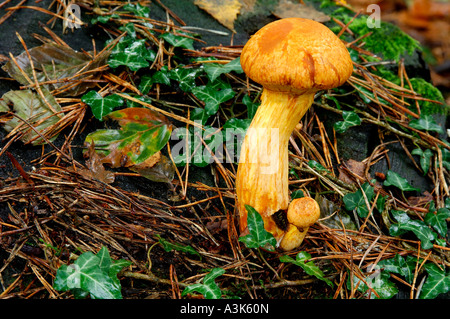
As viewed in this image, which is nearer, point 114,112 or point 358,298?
point 358,298

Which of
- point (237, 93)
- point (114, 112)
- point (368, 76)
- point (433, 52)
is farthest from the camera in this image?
point (433, 52)

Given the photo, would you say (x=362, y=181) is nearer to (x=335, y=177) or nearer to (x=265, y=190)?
(x=335, y=177)

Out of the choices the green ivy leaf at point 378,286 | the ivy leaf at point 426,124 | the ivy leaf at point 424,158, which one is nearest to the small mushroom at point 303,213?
the green ivy leaf at point 378,286

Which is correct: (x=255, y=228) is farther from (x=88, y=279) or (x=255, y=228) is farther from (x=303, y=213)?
(x=88, y=279)

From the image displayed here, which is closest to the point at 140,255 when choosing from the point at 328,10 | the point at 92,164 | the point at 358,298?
the point at 92,164

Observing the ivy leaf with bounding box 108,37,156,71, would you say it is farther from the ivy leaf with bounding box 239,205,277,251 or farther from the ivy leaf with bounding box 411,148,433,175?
the ivy leaf with bounding box 411,148,433,175

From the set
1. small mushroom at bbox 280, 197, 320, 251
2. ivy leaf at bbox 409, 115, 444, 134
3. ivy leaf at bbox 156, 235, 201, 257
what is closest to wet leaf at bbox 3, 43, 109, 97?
ivy leaf at bbox 156, 235, 201, 257
